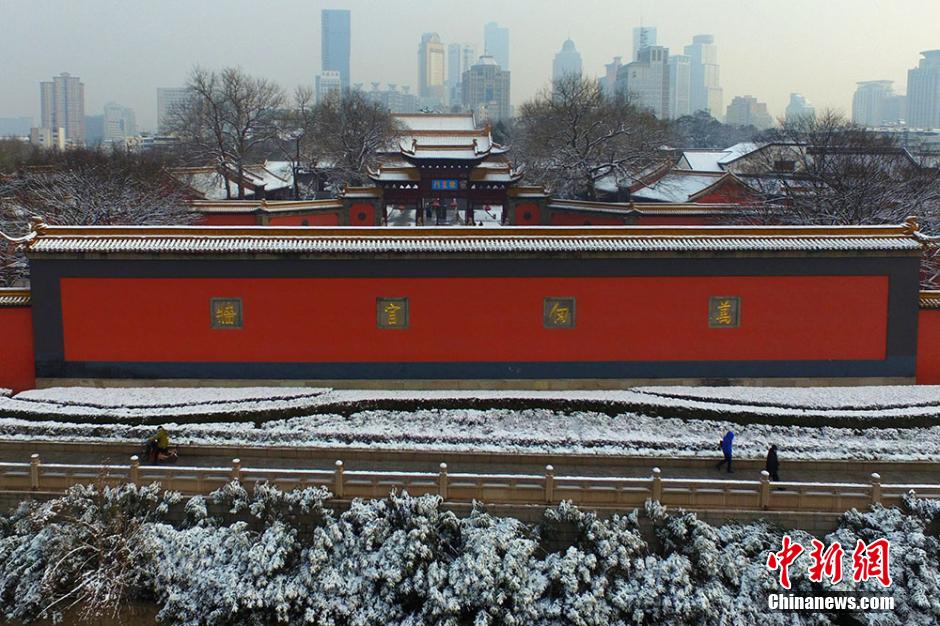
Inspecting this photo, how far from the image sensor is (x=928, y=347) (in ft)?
45.8

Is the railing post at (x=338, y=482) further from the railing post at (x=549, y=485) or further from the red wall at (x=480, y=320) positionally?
the red wall at (x=480, y=320)

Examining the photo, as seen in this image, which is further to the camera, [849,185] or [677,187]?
[677,187]

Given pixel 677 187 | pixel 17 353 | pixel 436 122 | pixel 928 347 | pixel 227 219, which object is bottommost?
pixel 17 353

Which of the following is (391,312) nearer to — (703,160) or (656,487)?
(656,487)

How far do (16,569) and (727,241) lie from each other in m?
12.2

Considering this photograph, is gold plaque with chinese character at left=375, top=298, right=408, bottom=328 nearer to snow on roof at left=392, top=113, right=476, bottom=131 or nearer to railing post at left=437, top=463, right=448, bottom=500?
railing post at left=437, top=463, right=448, bottom=500

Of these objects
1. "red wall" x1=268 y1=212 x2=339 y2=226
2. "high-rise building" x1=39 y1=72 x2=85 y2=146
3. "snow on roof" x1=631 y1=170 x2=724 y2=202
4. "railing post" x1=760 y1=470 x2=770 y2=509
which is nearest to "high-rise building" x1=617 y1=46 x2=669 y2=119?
"high-rise building" x1=39 y1=72 x2=85 y2=146

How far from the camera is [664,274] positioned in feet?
45.0

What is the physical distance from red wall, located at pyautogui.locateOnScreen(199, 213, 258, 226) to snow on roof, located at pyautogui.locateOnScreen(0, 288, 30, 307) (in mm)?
13827

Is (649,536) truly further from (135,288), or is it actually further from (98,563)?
(135,288)

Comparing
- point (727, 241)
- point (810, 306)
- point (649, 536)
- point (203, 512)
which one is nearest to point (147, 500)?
point (203, 512)

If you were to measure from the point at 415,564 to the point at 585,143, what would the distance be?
2805 cm

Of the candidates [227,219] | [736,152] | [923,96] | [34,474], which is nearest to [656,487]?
[34,474]

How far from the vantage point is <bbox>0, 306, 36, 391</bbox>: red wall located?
1376 centimetres
